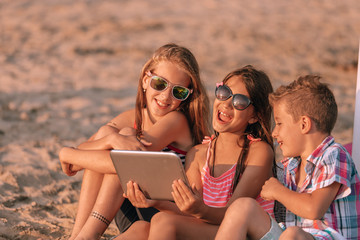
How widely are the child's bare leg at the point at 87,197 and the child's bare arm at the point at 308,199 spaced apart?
115 cm

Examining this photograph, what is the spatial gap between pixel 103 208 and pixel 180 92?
835 millimetres

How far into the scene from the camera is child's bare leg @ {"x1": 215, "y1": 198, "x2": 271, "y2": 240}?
258cm

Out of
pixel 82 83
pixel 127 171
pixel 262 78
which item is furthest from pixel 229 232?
pixel 82 83

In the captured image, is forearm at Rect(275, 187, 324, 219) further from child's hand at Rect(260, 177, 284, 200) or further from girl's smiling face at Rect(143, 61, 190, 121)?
girl's smiling face at Rect(143, 61, 190, 121)

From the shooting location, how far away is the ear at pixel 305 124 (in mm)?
2736

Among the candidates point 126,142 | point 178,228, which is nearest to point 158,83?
point 126,142

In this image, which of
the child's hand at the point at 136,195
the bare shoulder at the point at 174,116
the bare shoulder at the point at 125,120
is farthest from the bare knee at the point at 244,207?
the bare shoulder at the point at 125,120

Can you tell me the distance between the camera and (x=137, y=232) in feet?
10.2

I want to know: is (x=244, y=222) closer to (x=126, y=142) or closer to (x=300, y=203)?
(x=300, y=203)

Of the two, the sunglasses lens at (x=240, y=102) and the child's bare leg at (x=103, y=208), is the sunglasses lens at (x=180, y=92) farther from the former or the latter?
the child's bare leg at (x=103, y=208)

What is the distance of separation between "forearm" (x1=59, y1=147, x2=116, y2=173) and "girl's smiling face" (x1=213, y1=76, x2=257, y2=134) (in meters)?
0.64

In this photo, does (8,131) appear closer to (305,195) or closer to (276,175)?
(276,175)

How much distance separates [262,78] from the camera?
3162 mm

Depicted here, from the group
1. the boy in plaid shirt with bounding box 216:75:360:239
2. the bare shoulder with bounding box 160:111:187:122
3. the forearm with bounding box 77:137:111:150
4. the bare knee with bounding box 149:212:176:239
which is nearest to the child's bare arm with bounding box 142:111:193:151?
the bare shoulder with bounding box 160:111:187:122
